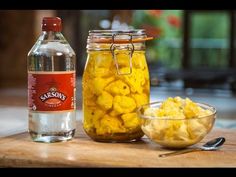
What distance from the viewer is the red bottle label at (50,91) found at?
0.97 metres

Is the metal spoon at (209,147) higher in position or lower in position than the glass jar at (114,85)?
lower

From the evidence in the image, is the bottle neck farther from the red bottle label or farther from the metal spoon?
the metal spoon

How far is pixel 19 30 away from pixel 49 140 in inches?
292

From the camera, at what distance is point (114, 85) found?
0.99 metres

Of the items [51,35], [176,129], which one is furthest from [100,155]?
[51,35]

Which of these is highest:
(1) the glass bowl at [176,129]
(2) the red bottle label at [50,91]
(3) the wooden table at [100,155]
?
(2) the red bottle label at [50,91]

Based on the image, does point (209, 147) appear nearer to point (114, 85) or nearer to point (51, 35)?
point (114, 85)

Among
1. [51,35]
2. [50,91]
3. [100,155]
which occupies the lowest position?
[100,155]

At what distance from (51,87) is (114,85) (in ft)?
0.43

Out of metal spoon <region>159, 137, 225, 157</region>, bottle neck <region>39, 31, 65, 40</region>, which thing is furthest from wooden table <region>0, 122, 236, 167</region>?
bottle neck <region>39, 31, 65, 40</region>

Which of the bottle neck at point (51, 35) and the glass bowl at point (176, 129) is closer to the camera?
the glass bowl at point (176, 129)

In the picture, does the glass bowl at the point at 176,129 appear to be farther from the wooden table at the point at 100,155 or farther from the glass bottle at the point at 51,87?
the glass bottle at the point at 51,87

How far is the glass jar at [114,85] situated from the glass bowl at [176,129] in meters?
0.06

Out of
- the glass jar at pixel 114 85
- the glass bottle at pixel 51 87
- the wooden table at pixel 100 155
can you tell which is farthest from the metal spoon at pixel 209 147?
the glass bottle at pixel 51 87
